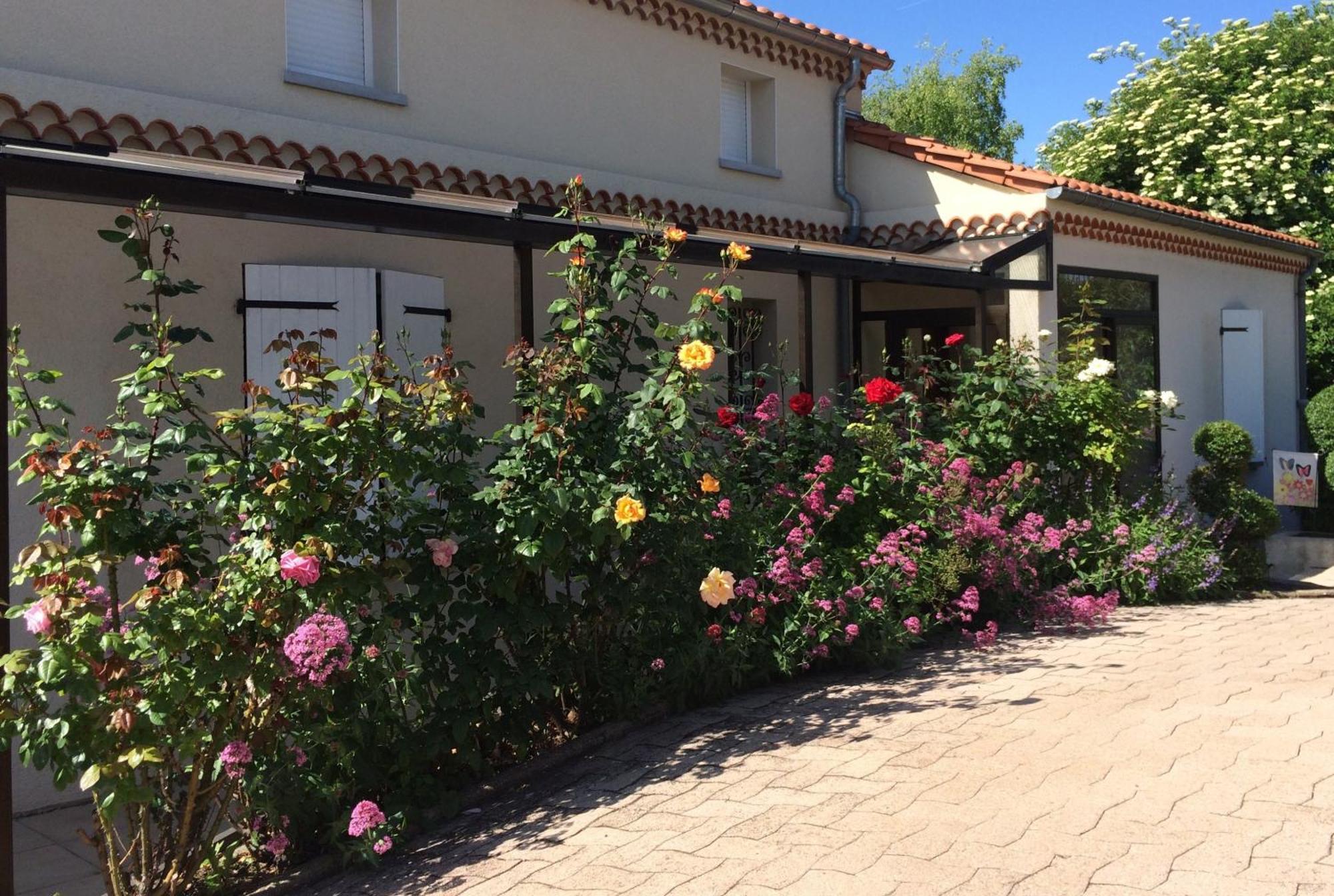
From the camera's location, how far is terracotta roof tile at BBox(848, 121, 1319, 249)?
1074cm

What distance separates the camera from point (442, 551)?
462 centimetres

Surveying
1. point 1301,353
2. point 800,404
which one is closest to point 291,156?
point 800,404

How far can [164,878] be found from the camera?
4.10 m

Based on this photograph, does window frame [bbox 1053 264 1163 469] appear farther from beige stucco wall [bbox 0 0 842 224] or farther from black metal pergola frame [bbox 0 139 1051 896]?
black metal pergola frame [bbox 0 139 1051 896]

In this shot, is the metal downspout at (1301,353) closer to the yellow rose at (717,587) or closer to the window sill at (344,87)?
the window sill at (344,87)

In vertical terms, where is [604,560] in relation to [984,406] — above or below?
below

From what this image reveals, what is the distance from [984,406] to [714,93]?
429cm

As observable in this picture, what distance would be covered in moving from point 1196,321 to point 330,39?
32.0 ft

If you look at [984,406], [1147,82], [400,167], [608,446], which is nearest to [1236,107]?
[1147,82]

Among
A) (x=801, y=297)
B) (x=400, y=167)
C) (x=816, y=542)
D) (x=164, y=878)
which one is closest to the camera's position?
(x=164, y=878)

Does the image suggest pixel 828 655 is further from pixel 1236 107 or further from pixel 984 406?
pixel 1236 107

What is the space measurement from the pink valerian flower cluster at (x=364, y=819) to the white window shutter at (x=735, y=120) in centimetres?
826

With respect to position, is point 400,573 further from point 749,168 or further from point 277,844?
point 749,168

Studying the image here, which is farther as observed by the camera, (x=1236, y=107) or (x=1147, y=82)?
(x=1147, y=82)
